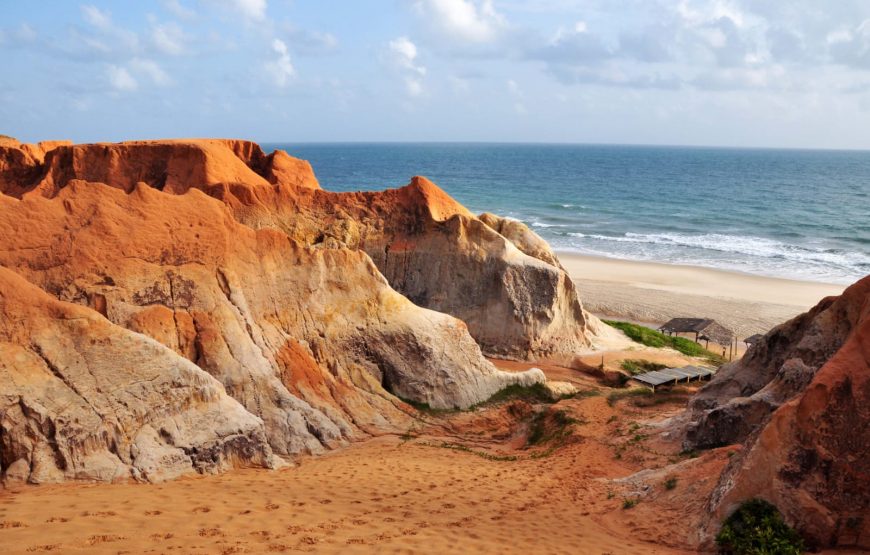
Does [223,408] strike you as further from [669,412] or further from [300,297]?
[669,412]

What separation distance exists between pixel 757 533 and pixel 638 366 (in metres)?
16.7

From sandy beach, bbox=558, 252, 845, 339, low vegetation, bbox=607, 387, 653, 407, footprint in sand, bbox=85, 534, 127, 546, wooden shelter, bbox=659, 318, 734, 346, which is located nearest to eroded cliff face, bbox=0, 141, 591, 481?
low vegetation, bbox=607, 387, 653, 407

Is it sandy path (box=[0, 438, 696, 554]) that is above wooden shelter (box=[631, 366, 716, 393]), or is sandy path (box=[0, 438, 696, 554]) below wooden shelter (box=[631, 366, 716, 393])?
above

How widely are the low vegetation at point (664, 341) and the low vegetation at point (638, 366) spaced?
4046 millimetres

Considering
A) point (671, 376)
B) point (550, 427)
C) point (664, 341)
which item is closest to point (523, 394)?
point (550, 427)

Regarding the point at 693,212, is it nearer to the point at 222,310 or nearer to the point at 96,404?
the point at 222,310

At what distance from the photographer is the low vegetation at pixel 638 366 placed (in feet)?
83.9

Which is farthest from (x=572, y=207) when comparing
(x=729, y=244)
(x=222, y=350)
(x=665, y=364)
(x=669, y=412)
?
(x=222, y=350)

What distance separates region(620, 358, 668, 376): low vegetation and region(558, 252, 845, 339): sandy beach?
11.7 metres

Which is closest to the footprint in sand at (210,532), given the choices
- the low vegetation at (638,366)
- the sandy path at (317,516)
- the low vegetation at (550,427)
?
the sandy path at (317,516)

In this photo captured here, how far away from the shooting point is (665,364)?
88.0 feet

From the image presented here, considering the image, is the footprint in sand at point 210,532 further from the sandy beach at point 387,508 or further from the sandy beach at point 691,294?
the sandy beach at point 691,294

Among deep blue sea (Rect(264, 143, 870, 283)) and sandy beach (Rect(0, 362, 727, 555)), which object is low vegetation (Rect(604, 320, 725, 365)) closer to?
sandy beach (Rect(0, 362, 727, 555))

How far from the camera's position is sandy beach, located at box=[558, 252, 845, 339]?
38.8 m
